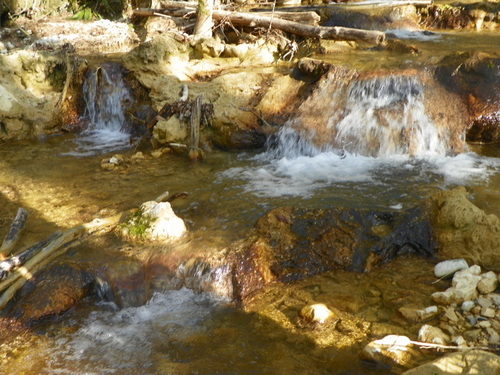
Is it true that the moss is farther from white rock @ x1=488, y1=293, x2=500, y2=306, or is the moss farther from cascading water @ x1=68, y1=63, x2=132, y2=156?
cascading water @ x1=68, y1=63, x2=132, y2=156

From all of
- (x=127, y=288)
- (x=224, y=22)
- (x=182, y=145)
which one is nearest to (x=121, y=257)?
(x=127, y=288)

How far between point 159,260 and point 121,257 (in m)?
0.35

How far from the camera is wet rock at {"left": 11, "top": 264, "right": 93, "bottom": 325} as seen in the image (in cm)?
367

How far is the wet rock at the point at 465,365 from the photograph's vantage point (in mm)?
2566

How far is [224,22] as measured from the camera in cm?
964

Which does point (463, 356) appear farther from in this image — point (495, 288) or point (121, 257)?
point (121, 257)

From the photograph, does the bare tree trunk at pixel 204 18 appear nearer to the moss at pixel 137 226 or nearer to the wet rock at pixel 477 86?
the wet rock at pixel 477 86

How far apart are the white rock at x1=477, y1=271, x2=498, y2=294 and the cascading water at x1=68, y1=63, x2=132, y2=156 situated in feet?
19.7

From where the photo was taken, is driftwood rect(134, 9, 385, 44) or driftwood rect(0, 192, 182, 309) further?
driftwood rect(134, 9, 385, 44)

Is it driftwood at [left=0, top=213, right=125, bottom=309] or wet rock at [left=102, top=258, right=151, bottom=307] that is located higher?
driftwood at [left=0, top=213, right=125, bottom=309]

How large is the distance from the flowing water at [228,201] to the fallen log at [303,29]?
2.23 metres

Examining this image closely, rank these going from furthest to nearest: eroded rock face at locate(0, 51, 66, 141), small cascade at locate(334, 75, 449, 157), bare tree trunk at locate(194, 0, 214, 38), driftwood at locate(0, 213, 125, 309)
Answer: bare tree trunk at locate(194, 0, 214, 38)
eroded rock face at locate(0, 51, 66, 141)
small cascade at locate(334, 75, 449, 157)
driftwood at locate(0, 213, 125, 309)

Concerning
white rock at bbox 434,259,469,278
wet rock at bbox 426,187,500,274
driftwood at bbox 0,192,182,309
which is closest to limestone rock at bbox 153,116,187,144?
driftwood at bbox 0,192,182,309

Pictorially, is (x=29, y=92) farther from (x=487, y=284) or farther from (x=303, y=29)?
(x=487, y=284)
